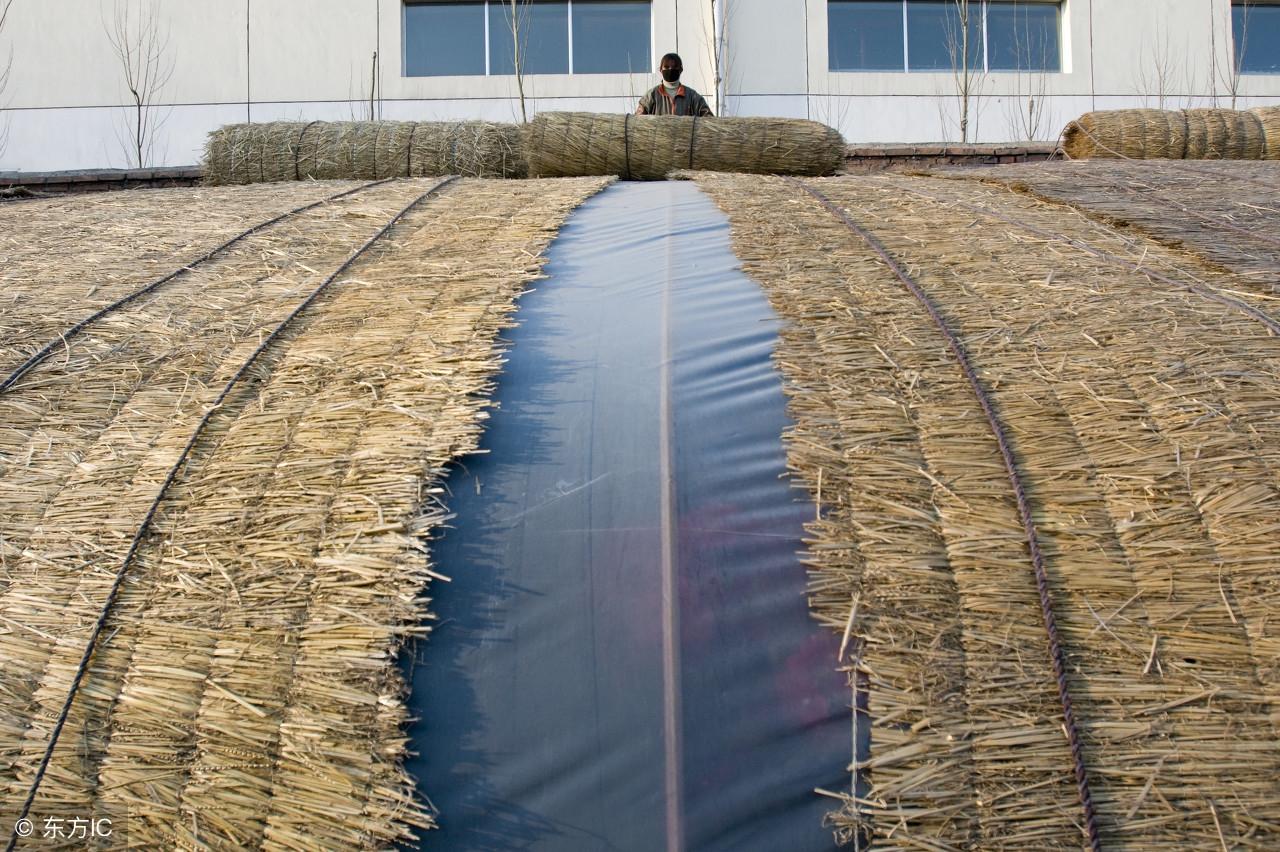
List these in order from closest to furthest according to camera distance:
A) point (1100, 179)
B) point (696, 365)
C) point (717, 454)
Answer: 1. point (717, 454)
2. point (696, 365)
3. point (1100, 179)

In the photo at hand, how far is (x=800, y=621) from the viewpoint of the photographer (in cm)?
301

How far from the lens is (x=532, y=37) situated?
44.6ft

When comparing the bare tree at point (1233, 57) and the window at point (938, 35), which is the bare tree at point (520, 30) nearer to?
the window at point (938, 35)

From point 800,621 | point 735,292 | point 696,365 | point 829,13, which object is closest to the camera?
point 800,621

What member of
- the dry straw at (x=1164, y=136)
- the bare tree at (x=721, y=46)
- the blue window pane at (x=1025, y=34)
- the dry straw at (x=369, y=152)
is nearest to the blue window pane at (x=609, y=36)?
the bare tree at (x=721, y=46)

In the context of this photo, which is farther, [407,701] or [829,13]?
[829,13]

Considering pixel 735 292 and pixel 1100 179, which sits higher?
pixel 1100 179

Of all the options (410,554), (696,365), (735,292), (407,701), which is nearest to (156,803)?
(407,701)

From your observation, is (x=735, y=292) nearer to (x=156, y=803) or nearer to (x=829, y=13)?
(x=156, y=803)

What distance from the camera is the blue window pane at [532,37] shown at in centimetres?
1348

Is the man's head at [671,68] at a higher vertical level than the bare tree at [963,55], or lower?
lower

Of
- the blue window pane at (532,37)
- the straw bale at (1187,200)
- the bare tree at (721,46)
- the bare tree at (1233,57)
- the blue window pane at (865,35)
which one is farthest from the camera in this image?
the blue window pane at (865,35)

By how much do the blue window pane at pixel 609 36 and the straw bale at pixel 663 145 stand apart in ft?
20.0

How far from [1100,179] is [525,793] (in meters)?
5.59
